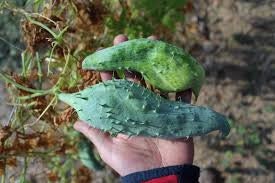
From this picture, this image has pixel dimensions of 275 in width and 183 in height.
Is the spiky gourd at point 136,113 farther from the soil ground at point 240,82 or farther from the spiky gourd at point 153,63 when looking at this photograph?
the soil ground at point 240,82

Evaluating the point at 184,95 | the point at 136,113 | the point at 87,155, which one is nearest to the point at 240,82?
the point at 87,155

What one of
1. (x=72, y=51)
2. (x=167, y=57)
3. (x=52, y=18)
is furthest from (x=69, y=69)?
(x=167, y=57)

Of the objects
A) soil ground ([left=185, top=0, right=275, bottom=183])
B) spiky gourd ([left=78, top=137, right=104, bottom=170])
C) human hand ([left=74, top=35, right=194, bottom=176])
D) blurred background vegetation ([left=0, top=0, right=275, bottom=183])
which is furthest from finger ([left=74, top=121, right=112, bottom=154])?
soil ground ([left=185, top=0, right=275, bottom=183])

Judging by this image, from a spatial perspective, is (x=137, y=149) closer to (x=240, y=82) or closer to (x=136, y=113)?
(x=136, y=113)

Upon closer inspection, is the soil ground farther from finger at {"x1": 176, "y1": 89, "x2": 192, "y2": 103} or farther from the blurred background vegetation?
finger at {"x1": 176, "y1": 89, "x2": 192, "y2": 103}

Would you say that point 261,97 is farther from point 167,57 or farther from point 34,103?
point 34,103

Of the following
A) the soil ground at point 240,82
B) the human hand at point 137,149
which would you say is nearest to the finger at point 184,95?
the human hand at point 137,149
